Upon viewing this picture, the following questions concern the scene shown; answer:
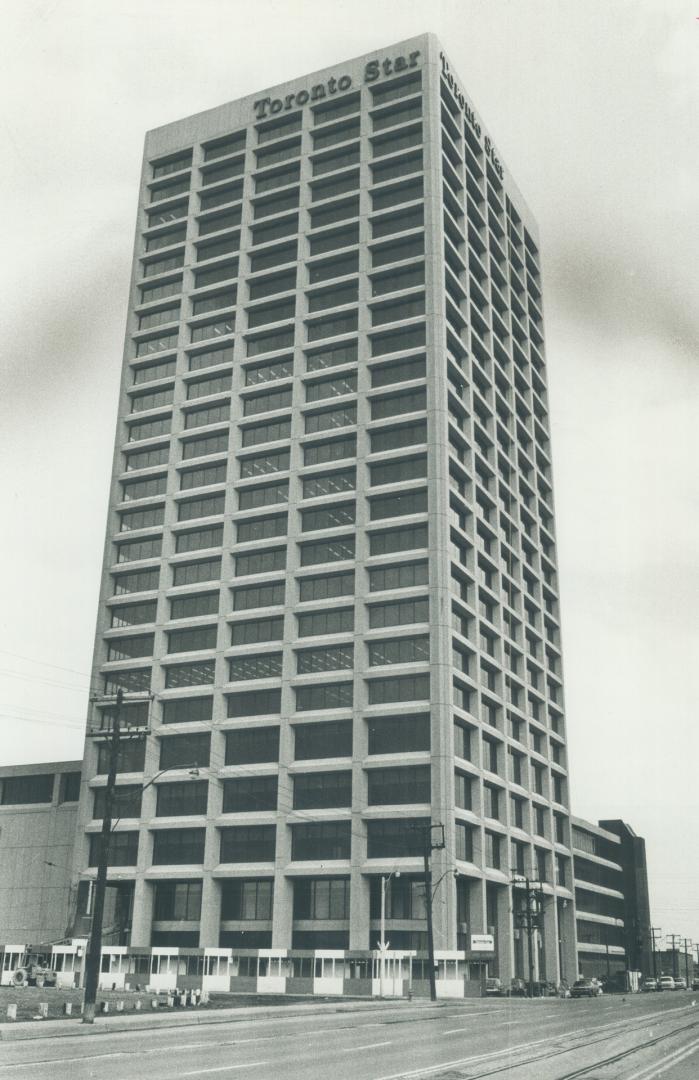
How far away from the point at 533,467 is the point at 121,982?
7415 cm

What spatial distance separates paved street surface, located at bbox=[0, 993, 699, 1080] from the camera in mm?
20281

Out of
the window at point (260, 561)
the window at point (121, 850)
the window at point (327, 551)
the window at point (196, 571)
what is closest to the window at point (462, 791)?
the window at point (327, 551)

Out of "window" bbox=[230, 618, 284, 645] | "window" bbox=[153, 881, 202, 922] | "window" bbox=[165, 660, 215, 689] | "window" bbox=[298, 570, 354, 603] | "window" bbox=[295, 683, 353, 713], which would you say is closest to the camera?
"window" bbox=[295, 683, 353, 713]

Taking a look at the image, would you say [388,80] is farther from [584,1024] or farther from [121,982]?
[584,1024]

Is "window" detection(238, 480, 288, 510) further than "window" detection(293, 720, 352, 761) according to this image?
Yes

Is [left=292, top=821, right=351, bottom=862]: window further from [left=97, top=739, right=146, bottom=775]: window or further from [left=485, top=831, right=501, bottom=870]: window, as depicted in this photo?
[left=97, top=739, right=146, bottom=775]: window

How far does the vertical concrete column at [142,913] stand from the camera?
89125 millimetres

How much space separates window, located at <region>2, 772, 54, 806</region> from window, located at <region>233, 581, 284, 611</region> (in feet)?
92.5

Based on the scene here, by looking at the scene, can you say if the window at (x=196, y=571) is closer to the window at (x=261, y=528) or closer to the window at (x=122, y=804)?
the window at (x=261, y=528)

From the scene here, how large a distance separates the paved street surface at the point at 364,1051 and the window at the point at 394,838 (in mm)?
42112

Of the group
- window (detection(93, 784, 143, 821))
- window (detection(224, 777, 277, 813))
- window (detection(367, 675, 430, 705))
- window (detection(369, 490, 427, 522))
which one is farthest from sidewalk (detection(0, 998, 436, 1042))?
window (detection(369, 490, 427, 522))

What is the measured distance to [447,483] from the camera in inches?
3642

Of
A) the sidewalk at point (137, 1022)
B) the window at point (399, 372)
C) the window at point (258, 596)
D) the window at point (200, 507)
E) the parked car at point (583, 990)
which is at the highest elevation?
the window at point (399, 372)

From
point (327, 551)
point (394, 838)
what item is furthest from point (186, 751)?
point (327, 551)
